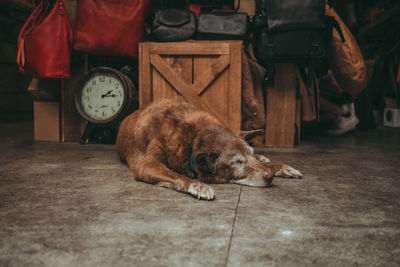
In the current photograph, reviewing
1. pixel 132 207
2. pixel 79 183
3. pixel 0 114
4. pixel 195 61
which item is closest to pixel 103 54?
pixel 195 61

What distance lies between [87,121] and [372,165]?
3.22 meters

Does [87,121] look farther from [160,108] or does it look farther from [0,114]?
[0,114]

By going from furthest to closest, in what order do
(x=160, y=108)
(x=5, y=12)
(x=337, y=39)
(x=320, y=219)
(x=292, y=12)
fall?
A: 1. (x=5, y=12)
2. (x=337, y=39)
3. (x=292, y=12)
4. (x=160, y=108)
5. (x=320, y=219)

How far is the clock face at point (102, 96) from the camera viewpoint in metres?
3.97

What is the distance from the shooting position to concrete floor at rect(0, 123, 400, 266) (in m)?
1.28

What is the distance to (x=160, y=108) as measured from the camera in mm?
2891

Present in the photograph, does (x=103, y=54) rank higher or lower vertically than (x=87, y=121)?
higher

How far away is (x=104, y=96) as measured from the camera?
3.99m

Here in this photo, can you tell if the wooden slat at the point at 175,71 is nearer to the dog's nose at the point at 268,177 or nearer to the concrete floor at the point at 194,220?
the concrete floor at the point at 194,220

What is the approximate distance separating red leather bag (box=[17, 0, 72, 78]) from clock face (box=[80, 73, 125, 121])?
0.31 metres

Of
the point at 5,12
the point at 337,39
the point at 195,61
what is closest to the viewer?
the point at 195,61

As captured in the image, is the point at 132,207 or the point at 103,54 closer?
the point at 132,207

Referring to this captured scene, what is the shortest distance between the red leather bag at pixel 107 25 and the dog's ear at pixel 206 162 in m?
2.23

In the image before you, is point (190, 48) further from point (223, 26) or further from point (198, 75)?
point (223, 26)
